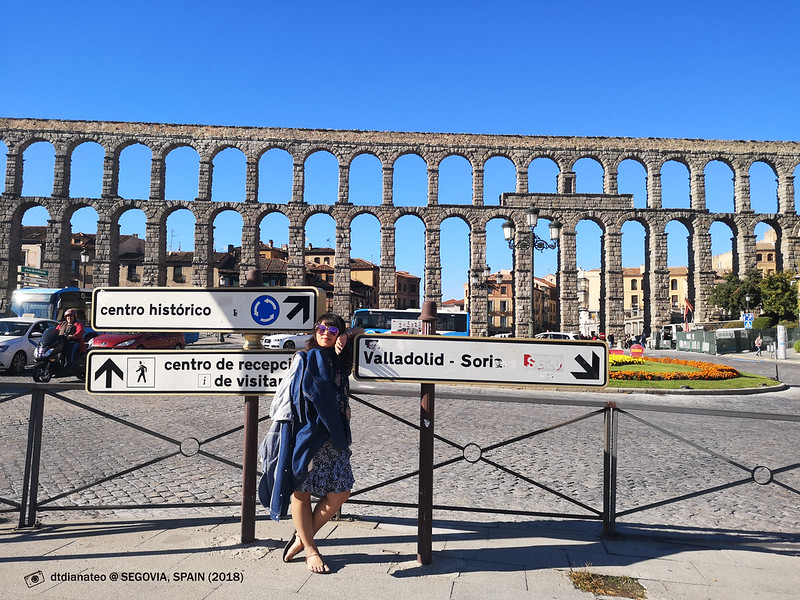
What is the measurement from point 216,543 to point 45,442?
15.5 feet

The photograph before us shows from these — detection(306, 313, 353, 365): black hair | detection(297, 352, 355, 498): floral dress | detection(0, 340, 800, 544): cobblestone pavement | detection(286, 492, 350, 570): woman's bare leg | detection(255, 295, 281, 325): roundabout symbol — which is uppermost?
detection(255, 295, 281, 325): roundabout symbol

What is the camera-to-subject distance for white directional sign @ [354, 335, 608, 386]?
341 cm

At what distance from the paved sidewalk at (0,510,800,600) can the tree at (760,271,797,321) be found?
4192cm

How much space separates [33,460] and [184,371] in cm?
151

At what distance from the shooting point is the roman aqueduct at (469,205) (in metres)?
39.5

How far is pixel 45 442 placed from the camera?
681cm

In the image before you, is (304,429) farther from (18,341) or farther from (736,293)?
(736,293)

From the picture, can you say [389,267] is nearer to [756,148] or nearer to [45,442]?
[756,148]

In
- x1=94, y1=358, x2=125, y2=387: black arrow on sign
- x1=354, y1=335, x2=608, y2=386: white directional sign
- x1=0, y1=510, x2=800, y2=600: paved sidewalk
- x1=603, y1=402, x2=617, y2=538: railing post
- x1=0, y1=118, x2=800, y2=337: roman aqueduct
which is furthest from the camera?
x1=0, y1=118, x2=800, y2=337: roman aqueduct

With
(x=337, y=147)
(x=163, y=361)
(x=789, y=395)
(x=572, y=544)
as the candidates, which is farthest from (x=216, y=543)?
(x=337, y=147)

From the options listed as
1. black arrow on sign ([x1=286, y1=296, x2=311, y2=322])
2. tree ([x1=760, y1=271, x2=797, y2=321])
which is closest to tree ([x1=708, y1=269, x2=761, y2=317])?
tree ([x1=760, y1=271, x2=797, y2=321])

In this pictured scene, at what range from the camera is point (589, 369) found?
344 centimetres

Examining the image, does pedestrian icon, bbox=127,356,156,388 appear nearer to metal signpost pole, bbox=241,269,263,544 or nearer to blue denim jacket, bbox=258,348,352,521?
metal signpost pole, bbox=241,269,263,544

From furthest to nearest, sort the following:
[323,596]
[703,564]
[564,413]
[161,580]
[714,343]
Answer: [714,343], [564,413], [703,564], [161,580], [323,596]
